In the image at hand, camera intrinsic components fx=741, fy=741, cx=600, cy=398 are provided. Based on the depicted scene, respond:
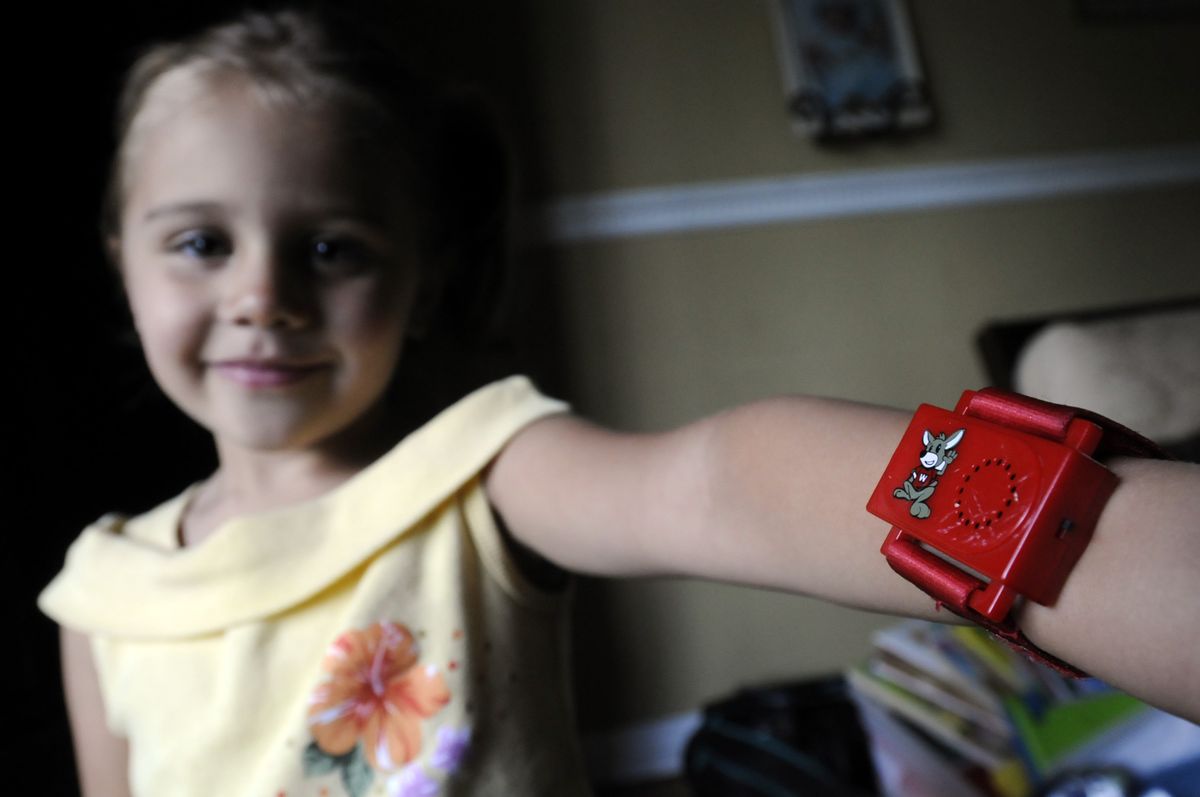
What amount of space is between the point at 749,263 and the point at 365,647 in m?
1.37

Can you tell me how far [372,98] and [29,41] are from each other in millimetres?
423

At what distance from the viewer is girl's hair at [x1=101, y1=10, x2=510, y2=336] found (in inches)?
26.0

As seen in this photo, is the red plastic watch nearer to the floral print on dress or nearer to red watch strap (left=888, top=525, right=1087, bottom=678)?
red watch strap (left=888, top=525, right=1087, bottom=678)

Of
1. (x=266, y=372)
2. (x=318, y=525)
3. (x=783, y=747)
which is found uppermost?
(x=266, y=372)

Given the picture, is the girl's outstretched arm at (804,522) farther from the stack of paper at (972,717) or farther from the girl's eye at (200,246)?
the stack of paper at (972,717)

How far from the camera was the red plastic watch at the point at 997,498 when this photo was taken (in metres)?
0.24

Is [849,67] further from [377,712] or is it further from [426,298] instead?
[377,712]

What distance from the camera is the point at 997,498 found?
0.25 m

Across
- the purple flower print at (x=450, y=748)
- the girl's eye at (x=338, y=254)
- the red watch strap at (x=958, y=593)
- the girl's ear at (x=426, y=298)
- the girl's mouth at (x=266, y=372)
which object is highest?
the girl's eye at (x=338, y=254)

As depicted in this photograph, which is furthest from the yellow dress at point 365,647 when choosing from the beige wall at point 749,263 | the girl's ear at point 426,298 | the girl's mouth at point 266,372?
the beige wall at point 749,263

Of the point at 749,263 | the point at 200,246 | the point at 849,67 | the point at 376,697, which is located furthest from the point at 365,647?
the point at 849,67

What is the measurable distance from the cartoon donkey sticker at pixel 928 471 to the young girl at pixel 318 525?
18 cm

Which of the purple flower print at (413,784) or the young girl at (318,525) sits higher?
the young girl at (318,525)

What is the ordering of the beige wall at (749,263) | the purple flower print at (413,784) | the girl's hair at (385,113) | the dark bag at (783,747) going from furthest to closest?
the beige wall at (749,263), the dark bag at (783,747), the girl's hair at (385,113), the purple flower print at (413,784)
